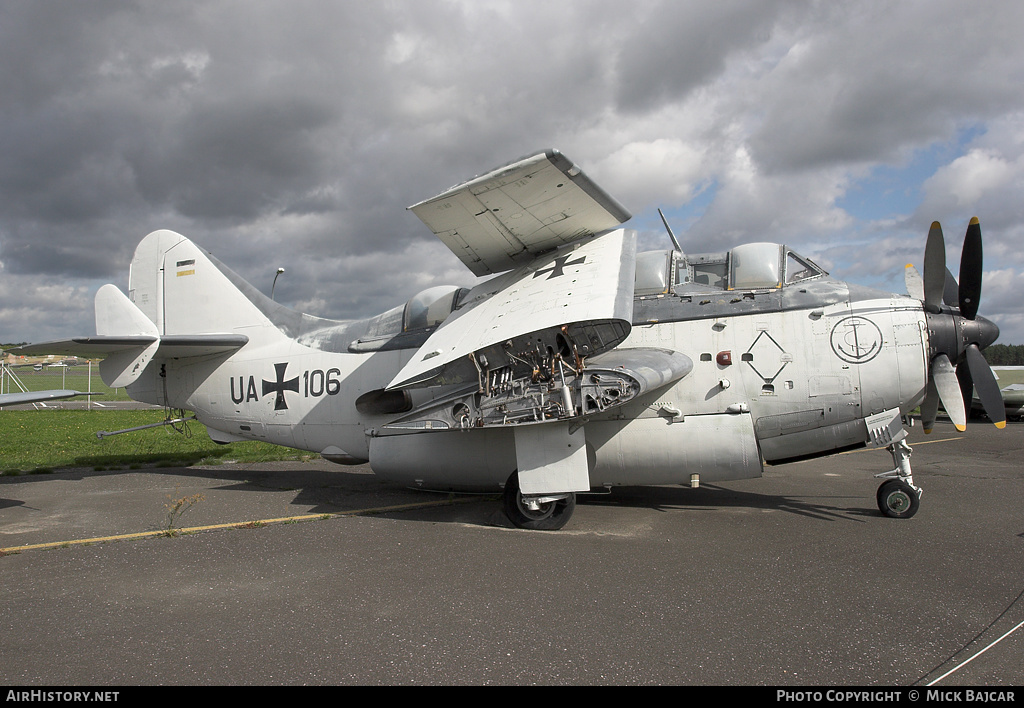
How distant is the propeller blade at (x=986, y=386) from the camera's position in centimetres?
673

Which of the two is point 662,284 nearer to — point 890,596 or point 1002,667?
point 890,596

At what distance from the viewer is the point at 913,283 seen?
295 inches

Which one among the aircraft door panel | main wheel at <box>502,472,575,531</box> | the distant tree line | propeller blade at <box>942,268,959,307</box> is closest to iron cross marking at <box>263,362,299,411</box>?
main wheel at <box>502,472,575,531</box>

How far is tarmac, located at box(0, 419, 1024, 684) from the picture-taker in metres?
3.46

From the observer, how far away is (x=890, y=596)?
14.9 ft

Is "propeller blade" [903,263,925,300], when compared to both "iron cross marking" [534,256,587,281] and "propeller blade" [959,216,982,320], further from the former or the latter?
"iron cross marking" [534,256,587,281]

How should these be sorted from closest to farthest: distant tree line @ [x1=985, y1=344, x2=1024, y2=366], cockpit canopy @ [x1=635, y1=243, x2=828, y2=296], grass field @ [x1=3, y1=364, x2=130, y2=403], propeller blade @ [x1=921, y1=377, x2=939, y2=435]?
1. propeller blade @ [x1=921, y1=377, x2=939, y2=435]
2. cockpit canopy @ [x1=635, y1=243, x2=828, y2=296]
3. grass field @ [x1=3, y1=364, x2=130, y2=403]
4. distant tree line @ [x1=985, y1=344, x2=1024, y2=366]

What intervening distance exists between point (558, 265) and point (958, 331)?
4.97 m

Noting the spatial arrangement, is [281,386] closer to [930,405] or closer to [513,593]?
[513,593]

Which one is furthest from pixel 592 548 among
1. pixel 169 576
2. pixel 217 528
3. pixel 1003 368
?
pixel 1003 368

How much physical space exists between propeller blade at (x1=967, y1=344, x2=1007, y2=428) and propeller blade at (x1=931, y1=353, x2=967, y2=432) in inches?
9.2

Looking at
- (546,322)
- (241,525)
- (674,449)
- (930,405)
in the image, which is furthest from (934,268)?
(241,525)

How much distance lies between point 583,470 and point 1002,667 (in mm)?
3843

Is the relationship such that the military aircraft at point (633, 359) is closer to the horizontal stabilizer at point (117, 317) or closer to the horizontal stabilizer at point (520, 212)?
the horizontal stabilizer at point (520, 212)
